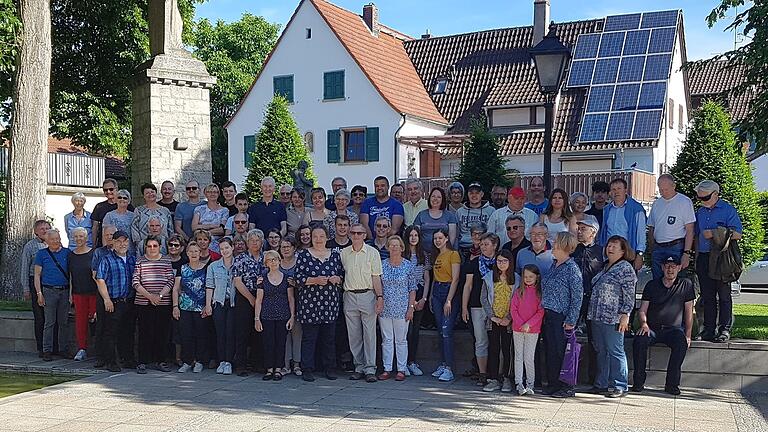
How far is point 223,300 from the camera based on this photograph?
9703 millimetres

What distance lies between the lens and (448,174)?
33312 millimetres

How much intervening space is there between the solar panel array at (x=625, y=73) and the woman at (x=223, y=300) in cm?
2381

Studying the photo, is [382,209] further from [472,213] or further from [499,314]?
[499,314]

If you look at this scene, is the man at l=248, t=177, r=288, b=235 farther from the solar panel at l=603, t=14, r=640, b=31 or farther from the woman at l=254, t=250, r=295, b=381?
the solar panel at l=603, t=14, r=640, b=31

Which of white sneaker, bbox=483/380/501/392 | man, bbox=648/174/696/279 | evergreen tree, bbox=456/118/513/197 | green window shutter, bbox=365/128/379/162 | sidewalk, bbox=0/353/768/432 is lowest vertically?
sidewalk, bbox=0/353/768/432

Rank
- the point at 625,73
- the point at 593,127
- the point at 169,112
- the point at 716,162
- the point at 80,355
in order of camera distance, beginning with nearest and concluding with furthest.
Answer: the point at 80,355, the point at 169,112, the point at 716,162, the point at 593,127, the point at 625,73

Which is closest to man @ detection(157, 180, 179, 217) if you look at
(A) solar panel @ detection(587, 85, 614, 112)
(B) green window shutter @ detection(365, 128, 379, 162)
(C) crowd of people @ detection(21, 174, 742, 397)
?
(C) crowd of people @ detection(21, 174, 742, 397)

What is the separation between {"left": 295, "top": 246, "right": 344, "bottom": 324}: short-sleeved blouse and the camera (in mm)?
9367

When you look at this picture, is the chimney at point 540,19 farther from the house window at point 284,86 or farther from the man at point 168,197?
the man at point 168,197

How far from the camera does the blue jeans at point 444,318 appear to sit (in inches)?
370

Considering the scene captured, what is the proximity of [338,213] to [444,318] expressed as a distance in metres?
1.97

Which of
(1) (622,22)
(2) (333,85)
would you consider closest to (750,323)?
(2) (333,85)

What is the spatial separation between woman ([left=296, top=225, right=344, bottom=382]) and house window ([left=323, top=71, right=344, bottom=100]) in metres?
25.0

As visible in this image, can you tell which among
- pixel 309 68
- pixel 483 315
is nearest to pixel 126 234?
pixel 483 315
